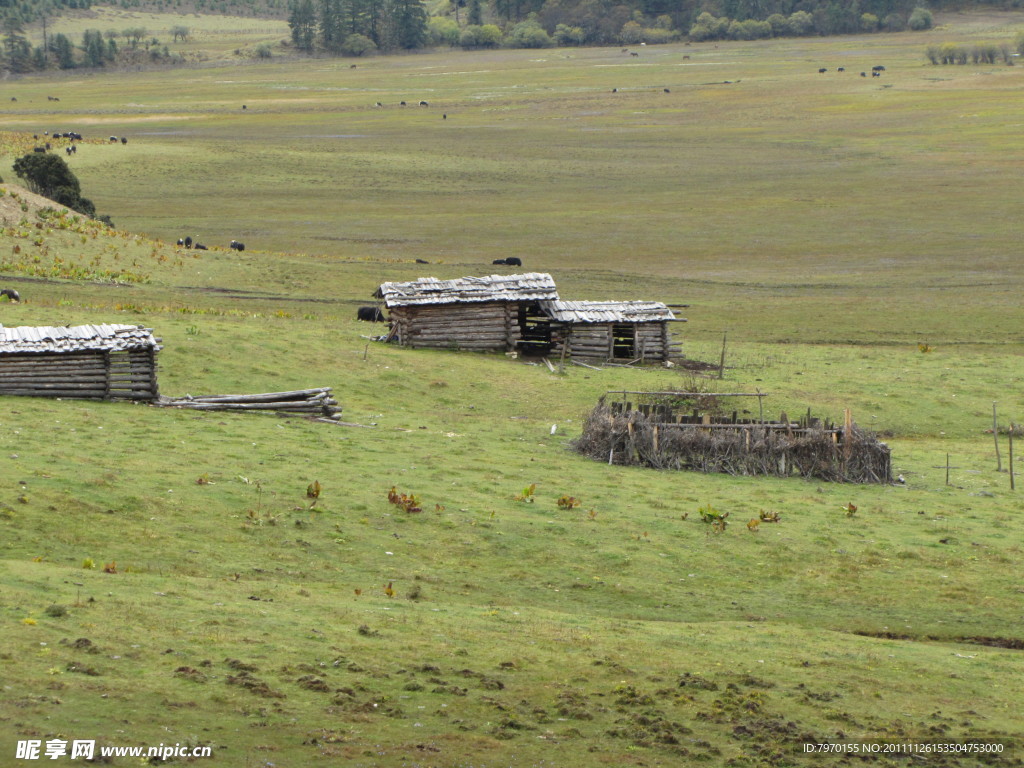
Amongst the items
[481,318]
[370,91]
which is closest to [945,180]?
[481,318]

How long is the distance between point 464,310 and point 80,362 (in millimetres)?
14979

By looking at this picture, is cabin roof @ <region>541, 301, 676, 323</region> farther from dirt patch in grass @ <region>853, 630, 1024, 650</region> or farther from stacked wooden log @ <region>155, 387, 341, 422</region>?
dirt patch in grass @ <region>853, 630, 1024, 650</region>

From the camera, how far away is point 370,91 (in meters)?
156

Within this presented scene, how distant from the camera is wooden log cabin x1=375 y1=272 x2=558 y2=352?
39438 mm

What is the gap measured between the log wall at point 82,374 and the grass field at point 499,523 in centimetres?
45

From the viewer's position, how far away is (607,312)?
133 ft

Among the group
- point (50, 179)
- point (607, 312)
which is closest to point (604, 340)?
point (607, 312)

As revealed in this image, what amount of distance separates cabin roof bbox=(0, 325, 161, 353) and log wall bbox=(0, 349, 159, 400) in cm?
18

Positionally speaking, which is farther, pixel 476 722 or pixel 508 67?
pixel 508 67

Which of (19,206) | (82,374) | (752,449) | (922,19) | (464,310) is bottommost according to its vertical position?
(752,449)

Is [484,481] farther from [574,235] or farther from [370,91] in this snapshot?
[370,91]

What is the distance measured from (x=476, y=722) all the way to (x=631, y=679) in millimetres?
A: 2443

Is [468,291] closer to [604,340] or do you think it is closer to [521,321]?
[521,321]

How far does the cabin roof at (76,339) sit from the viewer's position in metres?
26.5
